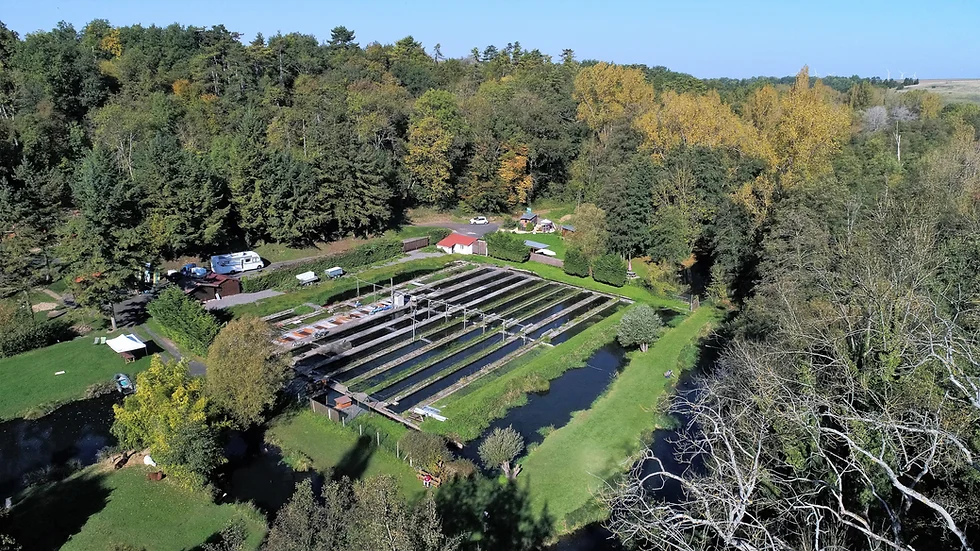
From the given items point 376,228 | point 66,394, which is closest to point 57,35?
point 376,228

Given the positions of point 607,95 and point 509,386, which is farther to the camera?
point 607,95

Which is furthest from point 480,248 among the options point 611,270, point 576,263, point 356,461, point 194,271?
point 356,461

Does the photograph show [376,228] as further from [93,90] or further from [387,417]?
[93,90]

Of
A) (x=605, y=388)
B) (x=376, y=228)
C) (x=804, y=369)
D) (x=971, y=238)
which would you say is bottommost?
(x=605, y=388)

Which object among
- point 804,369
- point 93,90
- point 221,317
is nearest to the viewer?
point 804,369

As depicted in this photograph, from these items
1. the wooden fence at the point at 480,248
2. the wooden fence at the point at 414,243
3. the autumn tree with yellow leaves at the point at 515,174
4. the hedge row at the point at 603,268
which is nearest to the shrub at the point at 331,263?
the wooden fence at the point at 414,243

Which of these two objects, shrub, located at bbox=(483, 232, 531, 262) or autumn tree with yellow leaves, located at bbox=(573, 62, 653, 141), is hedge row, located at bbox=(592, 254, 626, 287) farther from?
autumn tree with yellow leaves, located at bbox=(573, 62, 653, 141)

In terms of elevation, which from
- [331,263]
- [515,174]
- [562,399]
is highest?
[515,174]

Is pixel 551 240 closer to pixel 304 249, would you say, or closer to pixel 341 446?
pixel 304 249
